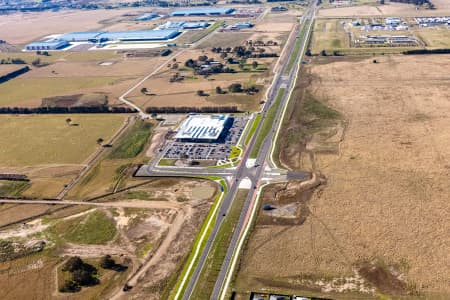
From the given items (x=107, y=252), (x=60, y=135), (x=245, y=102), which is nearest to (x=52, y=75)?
(x=60, y=135)

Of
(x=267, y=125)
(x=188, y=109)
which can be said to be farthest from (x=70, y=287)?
(x=188, y=109)

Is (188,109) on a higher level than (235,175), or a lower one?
higher

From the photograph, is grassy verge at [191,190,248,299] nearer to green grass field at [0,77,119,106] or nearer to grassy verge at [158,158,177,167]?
grassy verge at [158,158,177,167]

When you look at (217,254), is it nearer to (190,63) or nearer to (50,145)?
(50,145)

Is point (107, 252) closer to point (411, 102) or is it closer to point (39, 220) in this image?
point (39, 220)

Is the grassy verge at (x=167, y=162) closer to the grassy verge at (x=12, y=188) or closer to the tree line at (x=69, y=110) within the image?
the grassy verge at (x=12, y=188)

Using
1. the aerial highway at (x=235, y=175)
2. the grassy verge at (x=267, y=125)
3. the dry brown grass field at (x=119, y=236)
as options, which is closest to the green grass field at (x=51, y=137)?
the dry brown grass field at (x=119, y=236)
